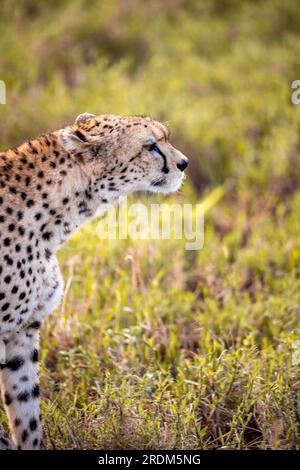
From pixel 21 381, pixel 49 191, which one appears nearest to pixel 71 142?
pixel 49 191

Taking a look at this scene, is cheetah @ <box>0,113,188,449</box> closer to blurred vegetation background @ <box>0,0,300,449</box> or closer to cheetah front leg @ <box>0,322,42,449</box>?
cheetah front leg @ <box>0,322,42,449</box>

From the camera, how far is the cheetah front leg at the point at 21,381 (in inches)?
119

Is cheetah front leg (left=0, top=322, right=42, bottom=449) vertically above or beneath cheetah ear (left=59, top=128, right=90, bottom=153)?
beneath

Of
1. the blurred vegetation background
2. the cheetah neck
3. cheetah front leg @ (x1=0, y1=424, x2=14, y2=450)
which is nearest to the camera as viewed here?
cheetah front leg @ (x1=0, y1=424, x2=14, y2=450)

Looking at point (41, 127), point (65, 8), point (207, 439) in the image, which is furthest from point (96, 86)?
point (207, 439)

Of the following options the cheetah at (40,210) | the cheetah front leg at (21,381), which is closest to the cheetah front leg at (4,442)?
the cheetah at (40,210)

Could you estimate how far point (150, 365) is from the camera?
Answer: 3436mm

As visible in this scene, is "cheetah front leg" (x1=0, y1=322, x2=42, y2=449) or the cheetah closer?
the cheetah

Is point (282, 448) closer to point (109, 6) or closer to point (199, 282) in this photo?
point (199, 282)

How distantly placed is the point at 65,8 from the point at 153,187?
6.24 meters

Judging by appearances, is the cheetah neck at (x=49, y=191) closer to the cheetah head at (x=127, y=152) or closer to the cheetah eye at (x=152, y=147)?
the cheetah head at (x=127, y=152)

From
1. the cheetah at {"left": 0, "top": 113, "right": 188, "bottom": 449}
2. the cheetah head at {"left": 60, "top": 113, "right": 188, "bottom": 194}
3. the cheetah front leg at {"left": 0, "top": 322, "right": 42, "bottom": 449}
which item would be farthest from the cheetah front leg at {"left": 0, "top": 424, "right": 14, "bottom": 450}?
the cheetah head at {"left": 60, "top": 113, "right": 188, "bottom": 194}

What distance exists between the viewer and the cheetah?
2.89 meters

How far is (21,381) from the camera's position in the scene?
3.06m
